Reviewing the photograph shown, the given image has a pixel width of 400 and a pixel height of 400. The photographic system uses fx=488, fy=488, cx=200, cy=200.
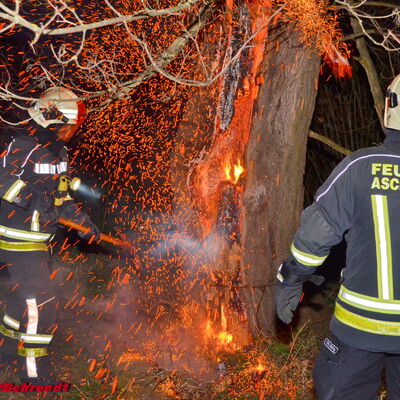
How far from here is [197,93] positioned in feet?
17.3

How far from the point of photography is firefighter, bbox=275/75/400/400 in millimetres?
2684

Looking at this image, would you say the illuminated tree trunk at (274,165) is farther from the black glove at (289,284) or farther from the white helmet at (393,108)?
the white helmet at (393,108)

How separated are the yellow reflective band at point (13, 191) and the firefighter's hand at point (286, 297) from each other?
2.47 metres

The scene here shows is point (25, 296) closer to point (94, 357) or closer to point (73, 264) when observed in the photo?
point (94, 357)

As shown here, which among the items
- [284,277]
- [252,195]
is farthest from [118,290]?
[284,277]

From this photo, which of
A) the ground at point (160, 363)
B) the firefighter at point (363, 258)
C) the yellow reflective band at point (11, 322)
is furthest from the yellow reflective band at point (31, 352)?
the firefighter at point (363, 258)

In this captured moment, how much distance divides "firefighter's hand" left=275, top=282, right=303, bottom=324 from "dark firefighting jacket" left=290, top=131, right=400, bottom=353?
0.36m

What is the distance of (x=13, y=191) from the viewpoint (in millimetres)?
4277

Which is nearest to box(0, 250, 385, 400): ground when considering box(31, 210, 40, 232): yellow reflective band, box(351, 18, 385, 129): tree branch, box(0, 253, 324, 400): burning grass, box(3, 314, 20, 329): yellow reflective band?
box(0, 253, 324, 400): burning grass

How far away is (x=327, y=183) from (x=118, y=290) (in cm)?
476

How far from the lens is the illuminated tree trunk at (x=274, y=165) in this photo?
187 inches

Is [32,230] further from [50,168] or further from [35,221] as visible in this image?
[50,168]

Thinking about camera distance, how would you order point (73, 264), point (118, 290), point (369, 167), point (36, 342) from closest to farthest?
point (369, 167)
point (36, 342)
point (118, 290)
point (73, 264)

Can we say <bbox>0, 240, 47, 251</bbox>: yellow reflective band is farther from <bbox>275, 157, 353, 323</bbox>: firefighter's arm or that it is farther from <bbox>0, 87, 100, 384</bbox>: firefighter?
<bbox>275, 157, 353, 323</bbox>: firefighter's arm
